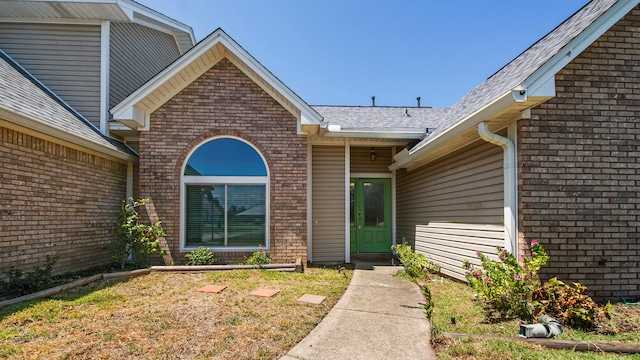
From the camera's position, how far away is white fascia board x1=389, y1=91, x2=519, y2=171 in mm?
4629

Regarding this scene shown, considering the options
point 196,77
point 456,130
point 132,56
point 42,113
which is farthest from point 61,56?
point 456,130

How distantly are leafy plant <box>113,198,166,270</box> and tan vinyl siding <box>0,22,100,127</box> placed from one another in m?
3.31

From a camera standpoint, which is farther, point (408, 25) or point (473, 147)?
point (408, 25)

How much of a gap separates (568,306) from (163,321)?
15.6 feet

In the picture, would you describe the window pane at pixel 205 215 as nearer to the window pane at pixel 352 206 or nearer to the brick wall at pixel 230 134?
the brick wall at pixel 230 134

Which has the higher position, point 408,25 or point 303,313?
point 408,25

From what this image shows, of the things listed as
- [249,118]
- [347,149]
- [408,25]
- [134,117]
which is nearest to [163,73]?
[134,117]

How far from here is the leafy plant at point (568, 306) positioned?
Result: 12.7 feet

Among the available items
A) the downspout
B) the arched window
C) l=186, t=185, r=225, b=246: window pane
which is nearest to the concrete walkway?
the downspout

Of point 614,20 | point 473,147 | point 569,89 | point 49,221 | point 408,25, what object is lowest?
point 49,221

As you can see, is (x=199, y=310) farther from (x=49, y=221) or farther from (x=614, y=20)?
(x=614, y=20)

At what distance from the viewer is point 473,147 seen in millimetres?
6223

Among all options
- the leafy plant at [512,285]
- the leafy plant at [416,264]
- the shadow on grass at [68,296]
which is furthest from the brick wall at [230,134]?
the leafy plant at [512,285]

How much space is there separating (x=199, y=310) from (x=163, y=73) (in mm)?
5002
